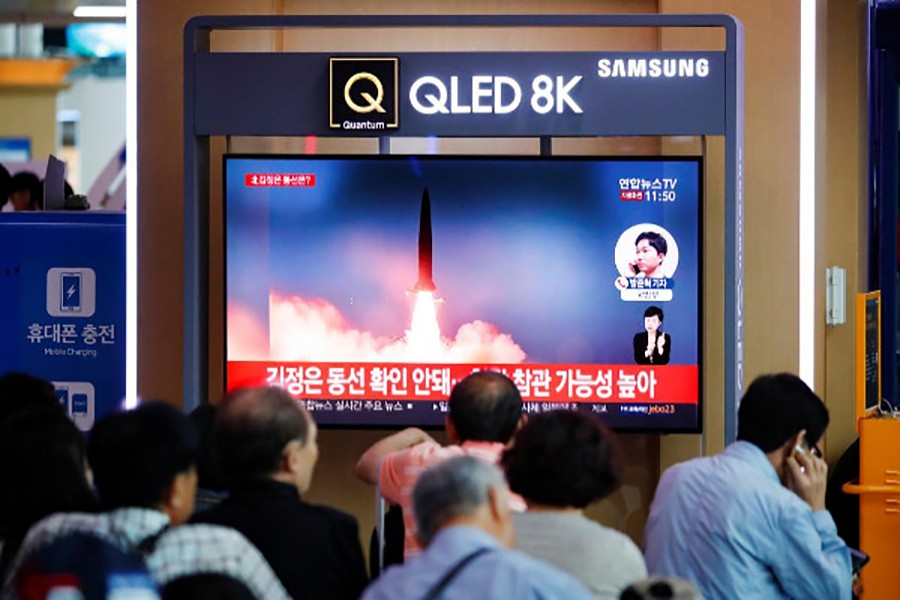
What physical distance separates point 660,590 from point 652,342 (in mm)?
3292

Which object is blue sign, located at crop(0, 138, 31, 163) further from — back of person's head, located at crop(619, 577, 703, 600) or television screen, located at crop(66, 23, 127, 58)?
back of person's head, located at crop(619, 577, 703, 600)

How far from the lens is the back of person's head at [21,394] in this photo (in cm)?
492

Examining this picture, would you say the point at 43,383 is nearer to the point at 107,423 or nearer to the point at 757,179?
the point at 107,423

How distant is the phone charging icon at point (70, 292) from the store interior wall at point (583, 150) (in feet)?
1.49

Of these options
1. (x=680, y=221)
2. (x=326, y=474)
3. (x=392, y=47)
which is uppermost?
(x=392, y=47)

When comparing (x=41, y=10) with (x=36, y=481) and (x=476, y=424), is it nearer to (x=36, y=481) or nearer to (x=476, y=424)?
(x=476, y=424)

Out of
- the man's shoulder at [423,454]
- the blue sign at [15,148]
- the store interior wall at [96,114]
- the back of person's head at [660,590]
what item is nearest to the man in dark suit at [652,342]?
the man's shoulder at [423,454]

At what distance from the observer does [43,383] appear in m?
5.06

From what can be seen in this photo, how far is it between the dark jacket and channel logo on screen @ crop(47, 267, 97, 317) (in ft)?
12.4

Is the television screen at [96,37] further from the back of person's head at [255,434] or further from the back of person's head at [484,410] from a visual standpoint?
the back of person's head at [255,434]

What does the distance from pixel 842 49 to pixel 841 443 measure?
182 cm

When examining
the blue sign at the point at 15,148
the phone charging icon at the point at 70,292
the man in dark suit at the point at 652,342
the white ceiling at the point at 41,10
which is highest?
the white ceiling at the point at 41,10

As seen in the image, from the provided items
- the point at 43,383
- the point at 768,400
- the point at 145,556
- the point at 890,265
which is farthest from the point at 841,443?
the point at 145,556

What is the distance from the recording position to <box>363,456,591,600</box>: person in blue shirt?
3002 mm
